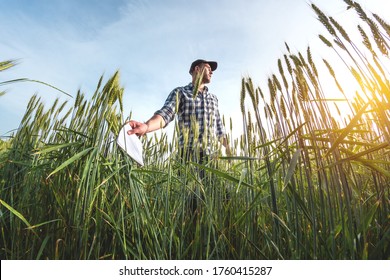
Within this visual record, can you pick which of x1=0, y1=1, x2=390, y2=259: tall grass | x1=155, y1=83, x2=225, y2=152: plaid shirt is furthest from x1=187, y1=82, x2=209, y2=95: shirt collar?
x1=0, y1=1, x2=390, y2=259: tall grass

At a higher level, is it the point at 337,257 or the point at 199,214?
the point at 199,214

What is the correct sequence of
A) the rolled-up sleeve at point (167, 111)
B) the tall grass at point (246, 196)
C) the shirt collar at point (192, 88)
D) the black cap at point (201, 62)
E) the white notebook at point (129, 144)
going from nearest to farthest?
the tall grass at point (246, 196) → the white notebook at point (129, 144) → the rolled-up sleeve at point (167, 111) → the shirt collar at point (192, 88) → the black cap at point (201, 62)

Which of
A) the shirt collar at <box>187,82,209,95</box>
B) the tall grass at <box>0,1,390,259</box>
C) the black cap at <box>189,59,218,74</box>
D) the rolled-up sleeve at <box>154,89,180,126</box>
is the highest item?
A: the black cap at <box>189,59,218,74</box>

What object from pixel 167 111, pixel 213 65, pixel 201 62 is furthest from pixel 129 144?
pixel 213 65

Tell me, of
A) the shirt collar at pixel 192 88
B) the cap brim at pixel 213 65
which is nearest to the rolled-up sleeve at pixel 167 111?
the shirt collar at pixel 192 88

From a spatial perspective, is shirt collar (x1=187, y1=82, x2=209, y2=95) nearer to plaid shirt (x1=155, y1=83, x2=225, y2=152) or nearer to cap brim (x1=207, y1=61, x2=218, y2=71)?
plaid shirt (x1=155, y1=83, x2=225, y2=152)

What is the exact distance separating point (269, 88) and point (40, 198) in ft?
3.02

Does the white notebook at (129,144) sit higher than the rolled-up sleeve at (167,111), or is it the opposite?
the rolled-up sleeve at (167,111)

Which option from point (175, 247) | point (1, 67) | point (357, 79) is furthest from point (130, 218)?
point (357, 79)

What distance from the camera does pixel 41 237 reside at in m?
1.14

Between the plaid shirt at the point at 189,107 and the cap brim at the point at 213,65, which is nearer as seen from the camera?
the plaid shirt at the point at 189,107

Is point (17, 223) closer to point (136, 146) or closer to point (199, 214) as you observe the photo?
point (136, 146)

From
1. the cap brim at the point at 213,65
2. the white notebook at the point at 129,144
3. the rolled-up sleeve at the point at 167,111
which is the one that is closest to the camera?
the white notebook at the point at 129,144

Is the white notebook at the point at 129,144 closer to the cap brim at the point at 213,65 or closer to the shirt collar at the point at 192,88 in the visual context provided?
the shirt collar at the point at 192,88
